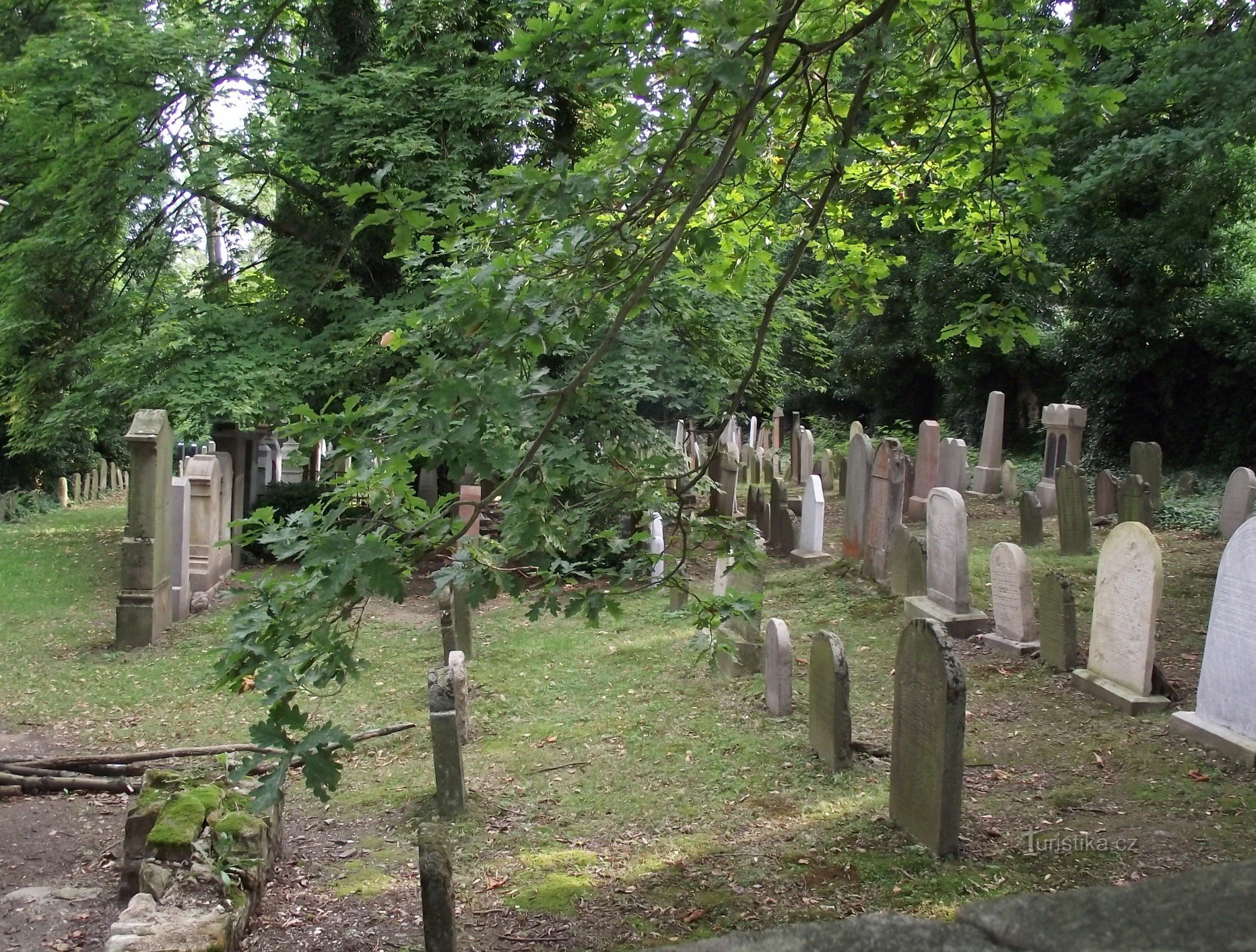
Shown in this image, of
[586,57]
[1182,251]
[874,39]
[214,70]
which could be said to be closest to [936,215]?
[874,39]

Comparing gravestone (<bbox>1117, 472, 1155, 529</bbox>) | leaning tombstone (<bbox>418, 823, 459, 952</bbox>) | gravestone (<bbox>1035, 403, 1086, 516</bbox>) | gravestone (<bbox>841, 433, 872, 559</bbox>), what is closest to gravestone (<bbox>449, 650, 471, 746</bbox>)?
leaning tombstone (<bbox>418, 823, 459, 952</bbox>)

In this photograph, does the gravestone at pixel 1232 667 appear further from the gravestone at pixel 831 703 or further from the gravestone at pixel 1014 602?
the gravestone at pixel 1014 602

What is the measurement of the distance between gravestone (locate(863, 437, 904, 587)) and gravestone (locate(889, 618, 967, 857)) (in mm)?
6121

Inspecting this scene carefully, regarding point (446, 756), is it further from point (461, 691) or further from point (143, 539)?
point (143, 539)

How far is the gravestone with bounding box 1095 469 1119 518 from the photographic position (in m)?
15.1

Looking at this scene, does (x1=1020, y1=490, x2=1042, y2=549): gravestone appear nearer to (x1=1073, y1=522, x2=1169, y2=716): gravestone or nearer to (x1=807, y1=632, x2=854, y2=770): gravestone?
(x1=1073, y1=522, x2=1169, y2=716): gravestone

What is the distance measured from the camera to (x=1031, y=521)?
13.3 metres

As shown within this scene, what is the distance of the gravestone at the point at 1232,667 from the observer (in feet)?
19.5

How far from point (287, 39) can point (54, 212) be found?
697 centimetres

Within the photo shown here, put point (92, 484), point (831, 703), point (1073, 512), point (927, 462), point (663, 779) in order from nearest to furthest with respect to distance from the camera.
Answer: point (831, 703), point (663, 779), point (1073, 512), point (927, 462), point (92, 484)

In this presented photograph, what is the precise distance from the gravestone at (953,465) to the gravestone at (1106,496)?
89.9 inches

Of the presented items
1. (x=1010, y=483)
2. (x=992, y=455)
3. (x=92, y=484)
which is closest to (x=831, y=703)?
(x=1010, y=483)

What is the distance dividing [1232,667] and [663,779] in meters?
3.59

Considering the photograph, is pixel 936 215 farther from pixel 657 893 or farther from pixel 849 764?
pixel 657 893
